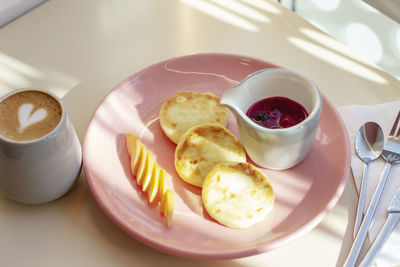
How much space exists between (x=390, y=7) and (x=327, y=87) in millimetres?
462

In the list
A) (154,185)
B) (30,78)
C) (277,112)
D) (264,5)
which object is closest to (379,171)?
(277,112)

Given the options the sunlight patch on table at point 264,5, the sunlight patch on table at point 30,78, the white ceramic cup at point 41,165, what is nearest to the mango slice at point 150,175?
the white ceramic cup at point 41,165

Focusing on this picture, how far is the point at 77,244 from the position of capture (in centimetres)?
98

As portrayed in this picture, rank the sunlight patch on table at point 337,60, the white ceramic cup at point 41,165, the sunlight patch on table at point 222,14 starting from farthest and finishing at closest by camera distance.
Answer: the sunlight patch on table at point 222,14 → the sunlight patch on table at point 337,60 → the white ceramic cup at point 41,165

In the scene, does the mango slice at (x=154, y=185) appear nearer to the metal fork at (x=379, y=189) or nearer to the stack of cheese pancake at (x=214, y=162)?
the stack of cheese pancake at (x=214, y=162)

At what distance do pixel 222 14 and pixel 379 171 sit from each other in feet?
2.46

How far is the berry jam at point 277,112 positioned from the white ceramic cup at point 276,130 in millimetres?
14

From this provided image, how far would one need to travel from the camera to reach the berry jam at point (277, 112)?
3.42 ft

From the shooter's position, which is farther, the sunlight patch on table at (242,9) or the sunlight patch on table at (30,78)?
the sunlight patch on table at (242,9)

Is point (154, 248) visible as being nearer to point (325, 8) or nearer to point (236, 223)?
point (236, 223)

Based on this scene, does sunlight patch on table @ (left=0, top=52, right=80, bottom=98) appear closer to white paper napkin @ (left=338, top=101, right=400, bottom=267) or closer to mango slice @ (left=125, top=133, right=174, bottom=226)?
mango slice @ (left=125, top=133, right=174, bottom=226)

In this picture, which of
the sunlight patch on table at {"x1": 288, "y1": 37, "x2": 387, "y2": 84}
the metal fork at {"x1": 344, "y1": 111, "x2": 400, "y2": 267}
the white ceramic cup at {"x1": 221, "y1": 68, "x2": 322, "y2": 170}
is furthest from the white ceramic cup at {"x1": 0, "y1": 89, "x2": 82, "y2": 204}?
the sunlight patch on table at {"x1": 288, "y1": 37, "x2": 387, "y2": 84}

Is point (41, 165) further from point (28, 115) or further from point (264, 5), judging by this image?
point (264, 5)

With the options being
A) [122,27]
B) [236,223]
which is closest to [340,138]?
[236,223]
